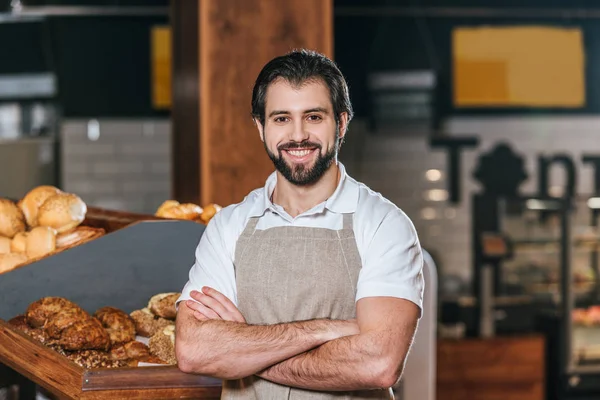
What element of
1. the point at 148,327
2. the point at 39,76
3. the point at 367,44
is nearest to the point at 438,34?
the point at 367,44

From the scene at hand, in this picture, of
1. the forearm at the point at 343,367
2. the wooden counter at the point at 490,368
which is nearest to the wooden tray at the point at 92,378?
the forearm at the point at 343,367

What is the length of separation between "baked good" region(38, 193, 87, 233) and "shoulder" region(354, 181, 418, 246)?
107 cm

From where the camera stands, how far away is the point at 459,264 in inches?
276

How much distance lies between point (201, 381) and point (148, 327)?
333mm

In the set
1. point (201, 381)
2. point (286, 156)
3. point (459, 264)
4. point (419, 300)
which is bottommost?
point (459, 264)

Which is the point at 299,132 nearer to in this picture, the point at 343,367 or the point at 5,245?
the point at 343,367

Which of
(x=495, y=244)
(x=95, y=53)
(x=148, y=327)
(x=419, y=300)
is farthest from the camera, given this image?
(x=95, y=53)

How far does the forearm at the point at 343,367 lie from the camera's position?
1928mm

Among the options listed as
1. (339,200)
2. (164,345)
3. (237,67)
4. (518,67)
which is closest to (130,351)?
(164,345)

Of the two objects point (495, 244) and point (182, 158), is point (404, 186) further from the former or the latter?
point (182, 158)

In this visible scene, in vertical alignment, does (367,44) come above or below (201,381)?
above

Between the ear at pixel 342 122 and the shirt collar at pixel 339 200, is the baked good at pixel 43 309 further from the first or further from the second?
the ear at pixel 342 122

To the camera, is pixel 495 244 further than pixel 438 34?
No

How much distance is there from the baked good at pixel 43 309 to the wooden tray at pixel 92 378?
91 mm
